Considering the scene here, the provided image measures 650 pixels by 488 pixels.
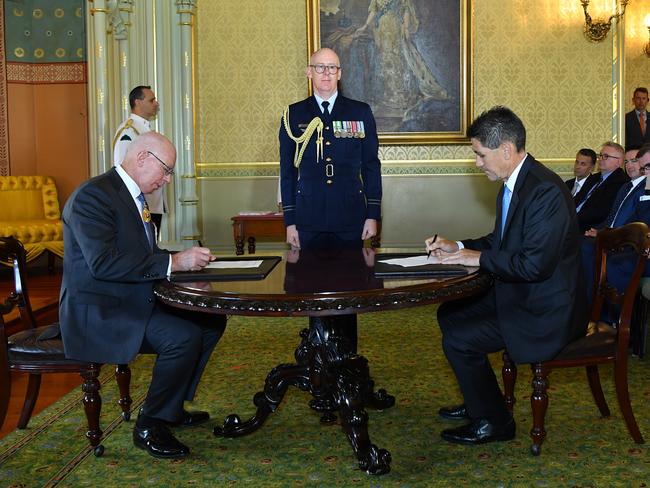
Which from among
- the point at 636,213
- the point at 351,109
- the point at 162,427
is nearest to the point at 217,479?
the point at 162,427

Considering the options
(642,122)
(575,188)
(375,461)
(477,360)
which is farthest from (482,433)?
(642,122)

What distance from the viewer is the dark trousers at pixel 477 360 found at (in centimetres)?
308

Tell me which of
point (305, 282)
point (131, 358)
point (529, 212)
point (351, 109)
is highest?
point (351, 109)

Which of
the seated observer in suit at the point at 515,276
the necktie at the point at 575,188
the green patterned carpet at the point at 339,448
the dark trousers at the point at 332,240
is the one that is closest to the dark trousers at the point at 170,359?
the green patterned carpet at the point at 339,448

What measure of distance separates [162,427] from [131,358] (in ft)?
1.06

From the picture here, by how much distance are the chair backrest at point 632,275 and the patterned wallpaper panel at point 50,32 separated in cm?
673

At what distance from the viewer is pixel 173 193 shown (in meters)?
7.71

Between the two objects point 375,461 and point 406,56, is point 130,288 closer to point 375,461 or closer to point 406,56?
point 375,461

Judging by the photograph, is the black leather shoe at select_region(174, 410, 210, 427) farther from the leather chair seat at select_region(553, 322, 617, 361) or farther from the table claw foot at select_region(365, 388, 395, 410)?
the leather chair seat at select_region(553, 322, 617, 361)

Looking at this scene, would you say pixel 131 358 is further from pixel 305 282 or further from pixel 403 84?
pixel 403 84

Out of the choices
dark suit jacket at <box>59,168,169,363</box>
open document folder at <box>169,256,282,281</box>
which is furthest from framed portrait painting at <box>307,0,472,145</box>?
dark suit jacket at <box>59,168,169,363</box>

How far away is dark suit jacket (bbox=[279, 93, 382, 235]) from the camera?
412 cm

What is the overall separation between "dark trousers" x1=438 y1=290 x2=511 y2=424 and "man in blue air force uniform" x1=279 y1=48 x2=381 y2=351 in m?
1.07

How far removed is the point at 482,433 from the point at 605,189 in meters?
3.16
